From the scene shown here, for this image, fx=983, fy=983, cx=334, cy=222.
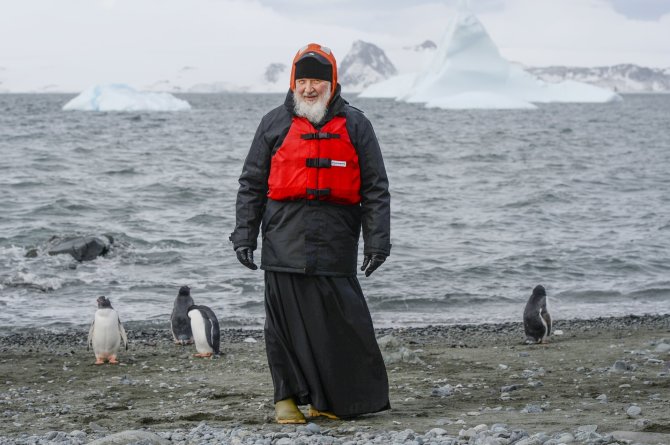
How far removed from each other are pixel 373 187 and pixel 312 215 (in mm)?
327

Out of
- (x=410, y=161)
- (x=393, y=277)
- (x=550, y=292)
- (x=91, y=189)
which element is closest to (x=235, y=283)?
(x=393, y=277)

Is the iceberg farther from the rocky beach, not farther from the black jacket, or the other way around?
the black jacket

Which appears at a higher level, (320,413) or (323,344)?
(323,344)

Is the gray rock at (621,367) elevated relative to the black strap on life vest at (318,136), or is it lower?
lower

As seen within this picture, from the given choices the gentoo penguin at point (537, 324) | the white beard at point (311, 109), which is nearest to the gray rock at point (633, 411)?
the white beard at point (311, 109)

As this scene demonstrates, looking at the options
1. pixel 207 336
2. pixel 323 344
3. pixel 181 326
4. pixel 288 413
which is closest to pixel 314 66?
pixel 323 344

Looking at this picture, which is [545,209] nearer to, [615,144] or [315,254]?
[315,254]

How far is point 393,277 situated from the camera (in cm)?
1317

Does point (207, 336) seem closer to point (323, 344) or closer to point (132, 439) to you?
point (323, 344)

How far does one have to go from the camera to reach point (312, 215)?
15.4 ft

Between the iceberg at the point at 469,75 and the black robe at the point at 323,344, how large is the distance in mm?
70323

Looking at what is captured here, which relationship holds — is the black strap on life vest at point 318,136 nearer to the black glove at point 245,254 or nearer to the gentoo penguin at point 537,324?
the black glove at point 245,254

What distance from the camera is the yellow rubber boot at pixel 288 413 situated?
4.86 meters

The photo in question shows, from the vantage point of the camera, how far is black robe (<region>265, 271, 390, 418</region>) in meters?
4.81
